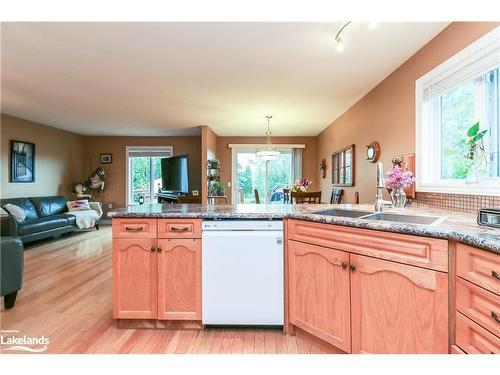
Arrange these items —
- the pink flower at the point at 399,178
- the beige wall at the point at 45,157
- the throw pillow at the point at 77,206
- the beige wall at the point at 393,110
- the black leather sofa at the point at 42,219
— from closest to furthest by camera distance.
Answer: the beige wall at the point at 393,110 → the pink flower at the point at 399,178 → the black leather sofa at the point at 42,219 → the beige wall at the point at 45,157 → the throw pillow at the point at 77,206

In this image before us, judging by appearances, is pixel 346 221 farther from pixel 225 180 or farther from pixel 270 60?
pixel 225 180

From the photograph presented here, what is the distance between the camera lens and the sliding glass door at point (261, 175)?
7199 millimetres

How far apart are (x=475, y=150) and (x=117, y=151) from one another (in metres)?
7.54

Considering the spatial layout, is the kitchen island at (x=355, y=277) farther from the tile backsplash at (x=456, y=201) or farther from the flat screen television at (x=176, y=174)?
the flat screen television at (x=176, y=174)

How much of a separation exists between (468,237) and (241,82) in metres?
2.85

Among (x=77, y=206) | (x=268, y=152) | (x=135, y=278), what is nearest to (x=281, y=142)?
(x=268, y=152)

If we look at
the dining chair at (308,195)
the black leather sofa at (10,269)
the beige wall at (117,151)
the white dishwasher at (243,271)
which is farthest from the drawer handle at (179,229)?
the beige wall at (117,151)

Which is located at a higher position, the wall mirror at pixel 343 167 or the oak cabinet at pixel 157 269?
the wall mirror at pixel 343 167

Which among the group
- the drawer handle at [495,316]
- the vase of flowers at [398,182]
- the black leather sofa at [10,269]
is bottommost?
the black leather sofa at [10,269]

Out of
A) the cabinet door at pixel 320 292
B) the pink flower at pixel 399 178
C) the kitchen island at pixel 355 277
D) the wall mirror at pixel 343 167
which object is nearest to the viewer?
the kitchen island at pixel 355 277

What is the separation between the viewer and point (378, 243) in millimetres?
Result: 1411

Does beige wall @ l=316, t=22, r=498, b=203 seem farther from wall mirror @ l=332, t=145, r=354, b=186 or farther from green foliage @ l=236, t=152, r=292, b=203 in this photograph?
green foliage @ l=236, t=152, r=292, b=203

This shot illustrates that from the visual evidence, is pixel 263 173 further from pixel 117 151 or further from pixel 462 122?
pixel 462 122

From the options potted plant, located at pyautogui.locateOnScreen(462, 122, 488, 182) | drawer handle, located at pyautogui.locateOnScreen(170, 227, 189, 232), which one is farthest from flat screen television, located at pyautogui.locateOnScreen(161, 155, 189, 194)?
potted plant, located at pyautogui.locateOnScreen(462, 122, 488, 182)
